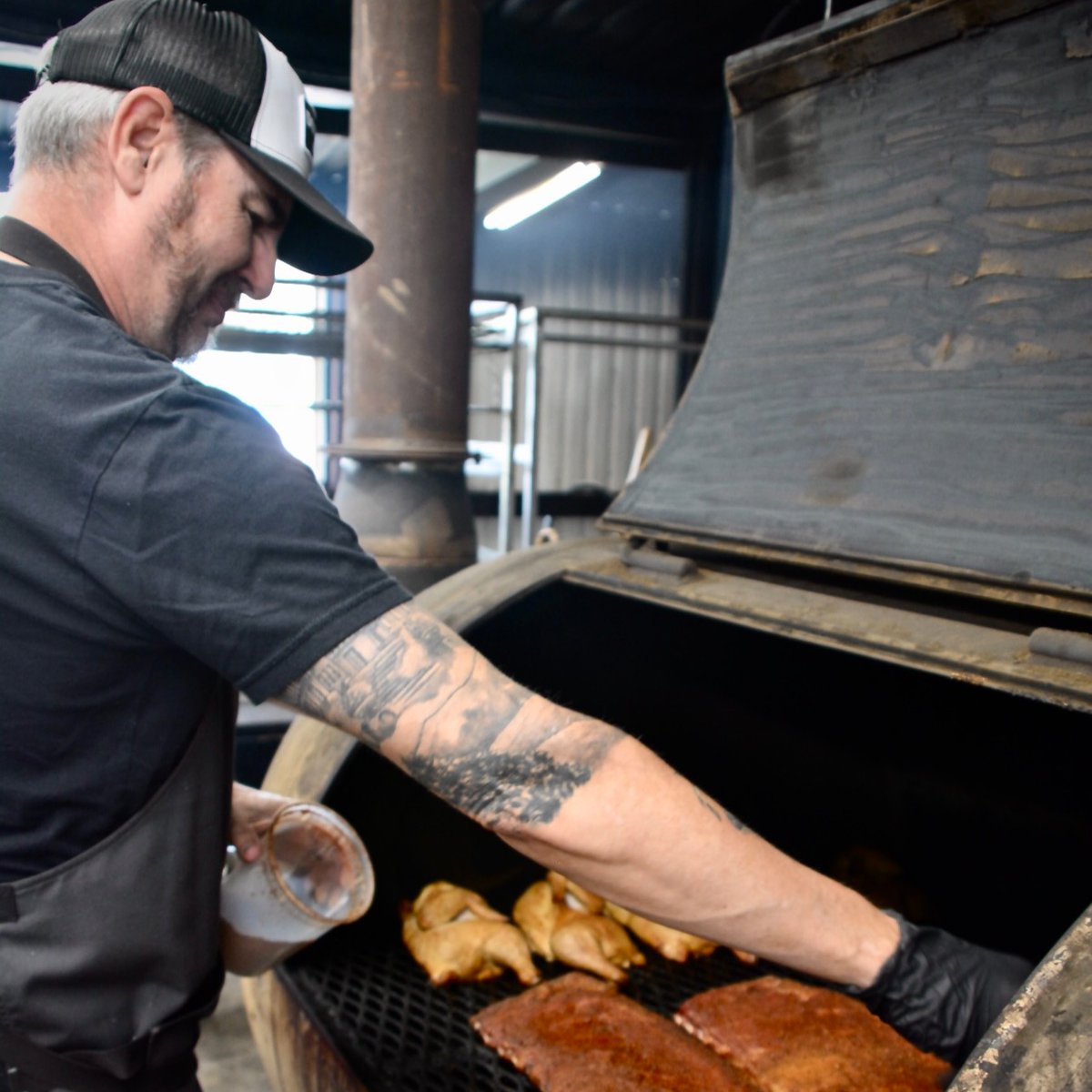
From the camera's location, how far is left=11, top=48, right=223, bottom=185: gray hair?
1298 mm

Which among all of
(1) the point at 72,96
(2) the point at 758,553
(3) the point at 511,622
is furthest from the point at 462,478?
(1) the point at 72,96

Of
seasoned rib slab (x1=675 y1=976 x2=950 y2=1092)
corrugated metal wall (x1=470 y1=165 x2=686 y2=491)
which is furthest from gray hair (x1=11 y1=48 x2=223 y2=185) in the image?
corrugated metal wall (x1=470 y1=165 x2=686 y2=491)

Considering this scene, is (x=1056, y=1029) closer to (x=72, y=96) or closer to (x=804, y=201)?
(x=72, y=96)

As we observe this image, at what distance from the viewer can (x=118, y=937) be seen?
1339 millimetres

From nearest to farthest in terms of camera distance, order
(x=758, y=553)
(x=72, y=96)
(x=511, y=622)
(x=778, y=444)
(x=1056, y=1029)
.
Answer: (x=1056, y=1029) < (x=72, y=96) < (x=758, y=553) < (x=778, y=444) < (x=511, y=622)

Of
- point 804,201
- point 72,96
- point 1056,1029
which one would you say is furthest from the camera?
point 804,201

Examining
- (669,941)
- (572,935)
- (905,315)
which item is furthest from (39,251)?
(669,941)

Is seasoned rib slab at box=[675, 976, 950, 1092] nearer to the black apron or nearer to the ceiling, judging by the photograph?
the black apron

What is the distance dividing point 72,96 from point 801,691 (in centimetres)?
200

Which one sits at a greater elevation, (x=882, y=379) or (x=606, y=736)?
(x=882, y=379)

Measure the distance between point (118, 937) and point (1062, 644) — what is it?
1.25 metres

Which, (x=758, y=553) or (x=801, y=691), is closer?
(x=758, y=553)

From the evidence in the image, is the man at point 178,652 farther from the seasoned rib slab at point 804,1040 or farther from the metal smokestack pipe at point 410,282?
the metal smokestack pipe at point 410,282

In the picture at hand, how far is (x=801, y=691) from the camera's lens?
261cm
